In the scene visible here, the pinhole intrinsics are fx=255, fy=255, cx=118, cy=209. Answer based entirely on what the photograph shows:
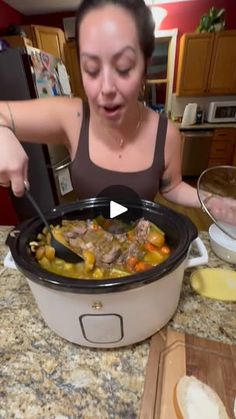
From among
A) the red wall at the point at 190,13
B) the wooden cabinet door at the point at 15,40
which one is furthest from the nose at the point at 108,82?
the red wall at the point at 190,13

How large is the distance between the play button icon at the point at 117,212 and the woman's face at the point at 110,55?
23cm

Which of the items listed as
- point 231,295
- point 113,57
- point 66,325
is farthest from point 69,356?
point 113,57

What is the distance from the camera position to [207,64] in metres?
3.48

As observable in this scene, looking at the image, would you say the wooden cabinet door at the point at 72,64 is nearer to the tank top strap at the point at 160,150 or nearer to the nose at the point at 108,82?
the tank top strap at the point at 160,150

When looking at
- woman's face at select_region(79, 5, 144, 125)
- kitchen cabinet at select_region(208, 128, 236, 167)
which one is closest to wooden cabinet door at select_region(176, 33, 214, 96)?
kitchen cabinet at select_region(208, 128, 236, 167)

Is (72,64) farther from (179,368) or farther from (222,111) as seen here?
(179,368)

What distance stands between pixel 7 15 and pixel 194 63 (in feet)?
8.09

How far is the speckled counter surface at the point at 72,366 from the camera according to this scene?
40 cm

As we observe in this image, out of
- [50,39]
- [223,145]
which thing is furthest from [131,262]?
[50,39]

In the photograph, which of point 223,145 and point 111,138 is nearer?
point 111,138

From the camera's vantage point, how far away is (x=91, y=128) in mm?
800

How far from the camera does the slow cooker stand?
363 mm

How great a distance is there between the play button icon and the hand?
175 millimetres

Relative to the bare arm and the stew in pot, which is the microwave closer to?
the bare arm
